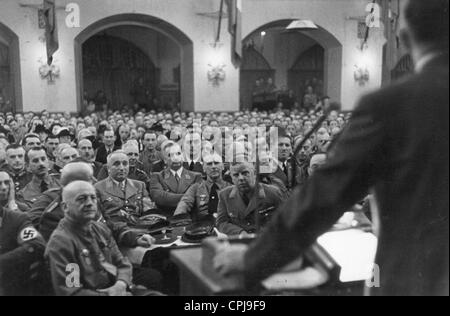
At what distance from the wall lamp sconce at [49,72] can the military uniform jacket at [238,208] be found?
11028 millimetres

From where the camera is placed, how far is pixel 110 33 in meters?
20.9

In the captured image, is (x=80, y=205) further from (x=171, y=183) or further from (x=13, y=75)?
(x=13, y=75)

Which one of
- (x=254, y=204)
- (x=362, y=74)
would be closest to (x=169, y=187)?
(x=254, y=204)

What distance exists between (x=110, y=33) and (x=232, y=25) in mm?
13022

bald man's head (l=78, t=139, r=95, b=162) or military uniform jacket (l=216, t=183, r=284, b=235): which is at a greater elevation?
bald man's head (l=78, t=139, r=95, b=162)

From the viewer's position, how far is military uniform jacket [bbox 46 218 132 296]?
287 centimetres

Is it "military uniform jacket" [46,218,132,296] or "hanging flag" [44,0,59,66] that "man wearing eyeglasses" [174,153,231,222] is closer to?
"military uniform jacket" [46,218,132,296]

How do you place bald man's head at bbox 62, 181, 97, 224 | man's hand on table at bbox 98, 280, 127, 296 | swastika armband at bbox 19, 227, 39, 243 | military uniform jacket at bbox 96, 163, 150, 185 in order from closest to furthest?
man's hand on table at bbox 98, 280, 127, 296
bald man's head at bbox 62, 181, 97, 224
swastika armband at bbox 19, 227, 39, 243
military uniform jacket at bbox 96, 163, 150, 185

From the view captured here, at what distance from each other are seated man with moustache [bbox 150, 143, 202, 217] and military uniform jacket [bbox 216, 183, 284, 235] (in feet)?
4.31

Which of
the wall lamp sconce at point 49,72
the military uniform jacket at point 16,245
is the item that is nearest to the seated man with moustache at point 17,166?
the military uniform jacket at point 16,245

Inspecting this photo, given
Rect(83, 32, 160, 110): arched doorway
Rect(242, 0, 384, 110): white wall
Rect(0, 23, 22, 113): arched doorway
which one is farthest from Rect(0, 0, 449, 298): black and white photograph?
Rect(83, 32, 160, 110): arched doorway

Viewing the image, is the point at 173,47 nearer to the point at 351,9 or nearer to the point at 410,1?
the point at 351,9
